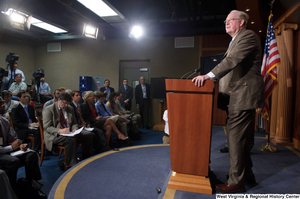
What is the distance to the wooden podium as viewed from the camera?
1.50 m

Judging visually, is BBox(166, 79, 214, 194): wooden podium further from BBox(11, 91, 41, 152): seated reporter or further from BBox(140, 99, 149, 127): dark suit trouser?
BBox(140, 99, 149, 127): dark suit trouser

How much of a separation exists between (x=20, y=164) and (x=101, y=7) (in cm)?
409

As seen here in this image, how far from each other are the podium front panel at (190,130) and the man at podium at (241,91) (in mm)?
196

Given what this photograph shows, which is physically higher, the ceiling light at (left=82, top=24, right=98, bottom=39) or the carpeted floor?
the ceiling light at (left=82, top=24, right=98, bottom=39)

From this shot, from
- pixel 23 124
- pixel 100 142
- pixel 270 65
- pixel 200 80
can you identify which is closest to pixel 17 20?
pixel 23 124

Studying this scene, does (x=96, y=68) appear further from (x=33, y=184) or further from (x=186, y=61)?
(x=33, y=184)

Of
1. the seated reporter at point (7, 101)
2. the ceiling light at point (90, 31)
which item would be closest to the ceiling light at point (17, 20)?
the ceiling light at point (90, 31)

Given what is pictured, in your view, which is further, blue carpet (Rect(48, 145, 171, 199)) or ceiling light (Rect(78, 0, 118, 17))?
ceiling light (Rect(78, 0, 118, 17))

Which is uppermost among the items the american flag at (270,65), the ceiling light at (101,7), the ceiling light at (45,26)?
the ceiling light at (45,26)

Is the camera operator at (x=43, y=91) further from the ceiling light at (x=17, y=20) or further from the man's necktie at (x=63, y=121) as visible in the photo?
the man's necktie at (x=63, y=121)

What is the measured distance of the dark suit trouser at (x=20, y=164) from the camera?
Result: 1996mm

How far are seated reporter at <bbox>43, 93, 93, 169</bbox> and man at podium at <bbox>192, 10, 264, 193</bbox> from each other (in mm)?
2105

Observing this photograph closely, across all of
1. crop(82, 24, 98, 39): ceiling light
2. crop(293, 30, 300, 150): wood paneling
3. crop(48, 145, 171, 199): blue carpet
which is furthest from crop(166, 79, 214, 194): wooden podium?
crop(82, 24, 98, 39): ceiling light

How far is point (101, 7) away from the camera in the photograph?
4.93 m
